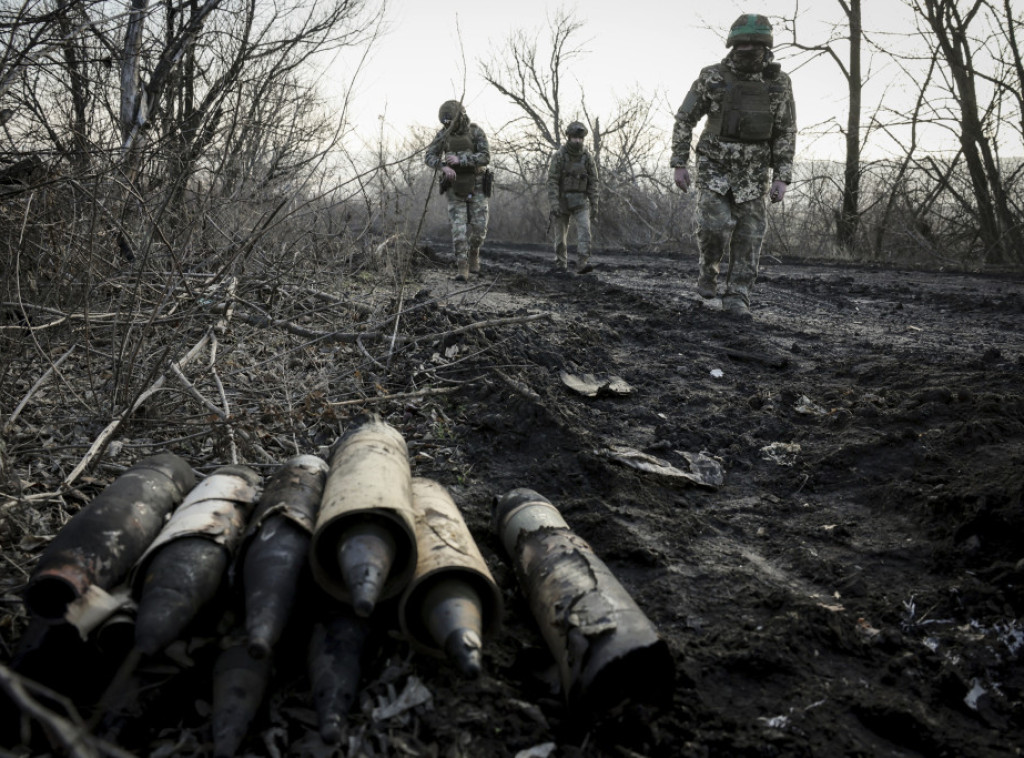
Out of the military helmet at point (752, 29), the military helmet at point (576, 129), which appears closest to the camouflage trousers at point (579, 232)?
the military helmet at point (576, 129)

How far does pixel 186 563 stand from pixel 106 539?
26 cm

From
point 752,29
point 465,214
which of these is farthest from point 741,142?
point 465,214

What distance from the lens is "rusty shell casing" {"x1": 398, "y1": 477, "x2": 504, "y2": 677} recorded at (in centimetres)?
172

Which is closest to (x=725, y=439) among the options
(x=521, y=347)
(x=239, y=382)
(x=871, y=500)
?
(x=871, y=500)

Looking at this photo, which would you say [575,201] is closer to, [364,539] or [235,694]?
[364,539]

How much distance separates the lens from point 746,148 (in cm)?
643

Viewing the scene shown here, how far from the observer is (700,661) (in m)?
1.99

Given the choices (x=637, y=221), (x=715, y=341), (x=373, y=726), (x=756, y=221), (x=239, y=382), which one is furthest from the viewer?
(x=637, y=221)

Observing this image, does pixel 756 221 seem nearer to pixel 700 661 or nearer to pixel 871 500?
pixel 871 500

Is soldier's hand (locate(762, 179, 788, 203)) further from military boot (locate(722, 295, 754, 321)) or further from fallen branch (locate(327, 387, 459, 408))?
fallen branch (locate(327, 387, 459, 408))

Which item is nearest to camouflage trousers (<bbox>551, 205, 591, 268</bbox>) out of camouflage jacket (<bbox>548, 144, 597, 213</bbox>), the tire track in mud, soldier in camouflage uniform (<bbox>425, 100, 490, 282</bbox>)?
camouflage jacket (<bbox>548, 144, 597, 213</bbox>)

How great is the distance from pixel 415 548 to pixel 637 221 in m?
18.7

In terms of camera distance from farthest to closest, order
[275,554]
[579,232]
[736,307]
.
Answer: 1. [579,232]
2. [736,307]
3. [275,554]

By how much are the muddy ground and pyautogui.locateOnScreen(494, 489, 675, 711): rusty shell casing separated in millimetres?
49
